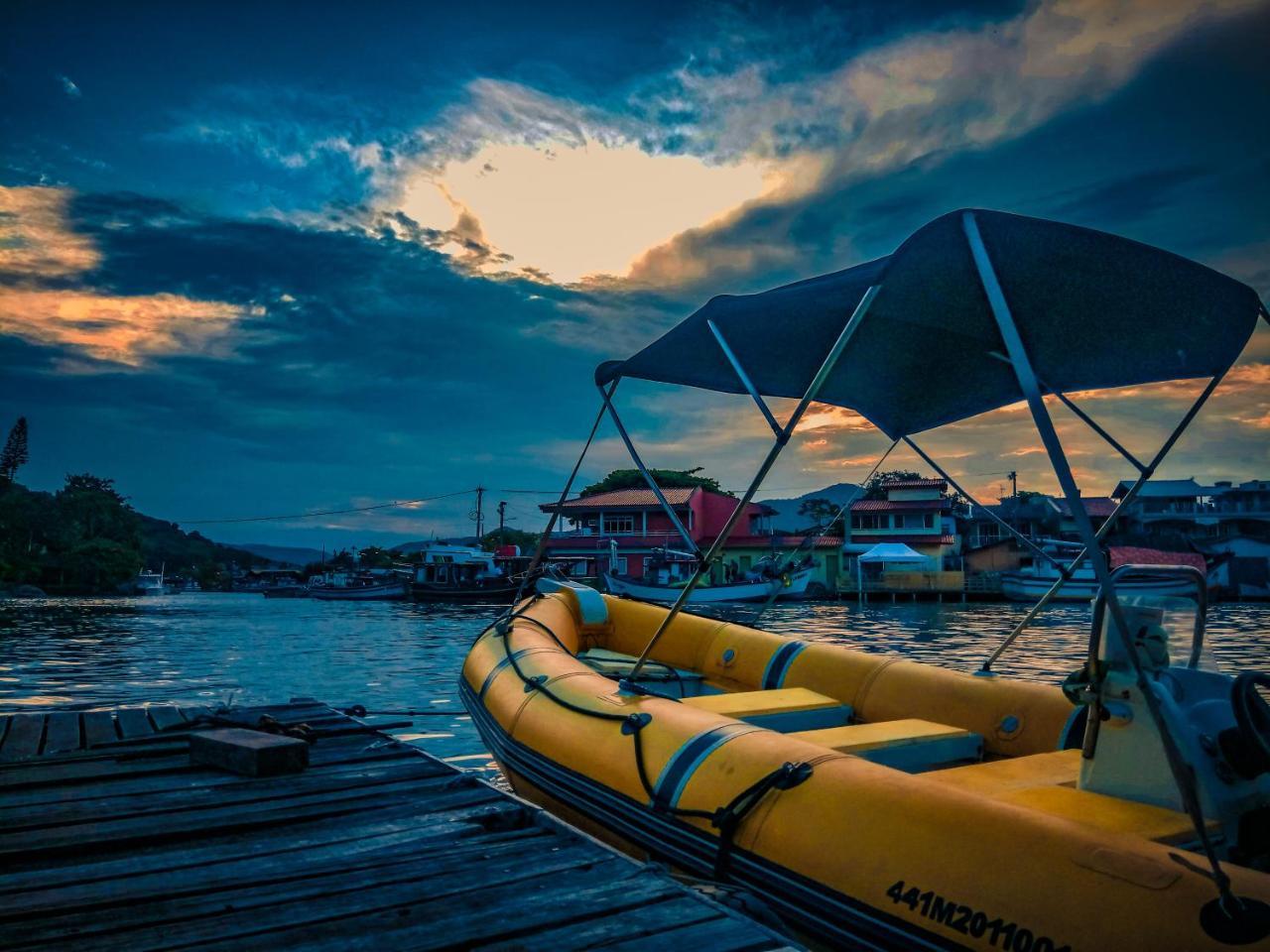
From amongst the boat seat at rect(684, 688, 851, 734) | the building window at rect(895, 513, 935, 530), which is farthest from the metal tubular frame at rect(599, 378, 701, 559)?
the building window at rect(895, 513, 935, 530)

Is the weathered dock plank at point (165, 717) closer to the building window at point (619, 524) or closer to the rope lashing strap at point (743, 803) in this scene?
the rope lashing strap at point (743, 803)

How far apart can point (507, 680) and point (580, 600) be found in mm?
2791

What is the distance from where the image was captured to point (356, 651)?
824 inches

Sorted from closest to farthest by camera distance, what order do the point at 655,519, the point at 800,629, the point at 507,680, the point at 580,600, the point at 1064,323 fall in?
1. the point at 1064,323
2. the point at 507,680
3. the point at 580,600
4. the point at 800,629
5. the point at 655,519

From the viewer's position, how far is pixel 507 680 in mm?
6336

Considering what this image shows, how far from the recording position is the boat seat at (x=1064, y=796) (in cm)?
297

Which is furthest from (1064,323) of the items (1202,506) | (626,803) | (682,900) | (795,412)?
(1202,506)

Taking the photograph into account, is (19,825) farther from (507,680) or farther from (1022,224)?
(1022,224)

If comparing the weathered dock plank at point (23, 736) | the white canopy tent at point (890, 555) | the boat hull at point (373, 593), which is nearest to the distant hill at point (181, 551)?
the boat hull at point (373, 593)

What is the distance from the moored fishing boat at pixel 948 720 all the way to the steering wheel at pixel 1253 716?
0.4 inches

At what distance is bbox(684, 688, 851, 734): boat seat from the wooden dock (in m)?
1.79

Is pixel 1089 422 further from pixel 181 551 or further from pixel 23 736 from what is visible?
pixel 181 551

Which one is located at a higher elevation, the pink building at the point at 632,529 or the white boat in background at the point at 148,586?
the pink building at the point at 632,529

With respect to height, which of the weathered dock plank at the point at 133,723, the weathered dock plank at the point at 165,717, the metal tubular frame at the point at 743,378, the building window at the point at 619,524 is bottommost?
the weathered dock plank at the point at 133,723
